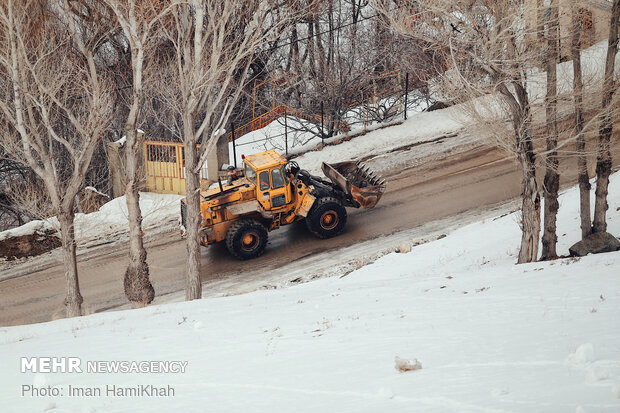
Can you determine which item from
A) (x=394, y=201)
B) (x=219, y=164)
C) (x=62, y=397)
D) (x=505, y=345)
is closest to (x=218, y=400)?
(x=62, y=397)

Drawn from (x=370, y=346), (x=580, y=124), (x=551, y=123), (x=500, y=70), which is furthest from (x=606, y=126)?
(x=370, y=346)

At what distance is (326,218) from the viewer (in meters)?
16.9

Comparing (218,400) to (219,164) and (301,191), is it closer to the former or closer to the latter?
(301,191)

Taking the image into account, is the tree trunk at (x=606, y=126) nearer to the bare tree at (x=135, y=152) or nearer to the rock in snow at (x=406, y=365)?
the rock in snow at (x=406, y=365)

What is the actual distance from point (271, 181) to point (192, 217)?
3481 millimetres

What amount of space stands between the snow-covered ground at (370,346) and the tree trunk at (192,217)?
1.86 metres

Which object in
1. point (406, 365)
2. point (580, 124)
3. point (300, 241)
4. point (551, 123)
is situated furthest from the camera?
point (300, 241)

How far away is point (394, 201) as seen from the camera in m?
18.7

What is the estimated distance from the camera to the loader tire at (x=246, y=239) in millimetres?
15984

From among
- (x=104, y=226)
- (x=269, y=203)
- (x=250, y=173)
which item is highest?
(x=250, y=173)

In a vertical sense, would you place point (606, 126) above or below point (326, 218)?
above

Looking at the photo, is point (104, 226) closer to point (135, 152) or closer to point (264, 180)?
point (264, 180)

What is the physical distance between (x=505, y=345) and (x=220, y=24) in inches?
336

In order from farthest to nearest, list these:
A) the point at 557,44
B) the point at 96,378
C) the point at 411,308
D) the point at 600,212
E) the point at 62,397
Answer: the point at 600,212 → the point at 557,44 → the point at 411,308 → the point at 96,378 → the point at 62,397
